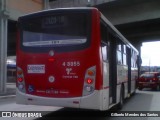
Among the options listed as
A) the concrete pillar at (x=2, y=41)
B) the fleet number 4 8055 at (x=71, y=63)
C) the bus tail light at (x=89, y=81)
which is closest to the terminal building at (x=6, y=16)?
the concrete pillar at (x=2, y=41)

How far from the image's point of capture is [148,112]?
12273mm

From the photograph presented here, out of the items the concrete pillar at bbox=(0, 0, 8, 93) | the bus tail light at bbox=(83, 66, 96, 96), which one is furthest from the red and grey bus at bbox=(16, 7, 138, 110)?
the concrete pillar at bbox=(0, 0, 8, 93)

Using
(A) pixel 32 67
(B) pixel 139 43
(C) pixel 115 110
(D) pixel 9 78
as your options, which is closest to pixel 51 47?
(A) pixel 32 67

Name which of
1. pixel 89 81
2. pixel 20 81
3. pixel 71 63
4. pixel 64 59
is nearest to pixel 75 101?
pixel 89 81

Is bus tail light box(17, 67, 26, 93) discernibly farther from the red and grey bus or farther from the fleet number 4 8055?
the fleet number 4 8055

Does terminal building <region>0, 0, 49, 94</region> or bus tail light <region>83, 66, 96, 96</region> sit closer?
bus tail light <region>83, 66, 96, 96</region>

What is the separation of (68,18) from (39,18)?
95 centimetres

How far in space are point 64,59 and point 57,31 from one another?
83 centimetres

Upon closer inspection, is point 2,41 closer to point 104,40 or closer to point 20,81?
point 20,81

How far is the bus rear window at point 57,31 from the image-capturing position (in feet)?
29.5

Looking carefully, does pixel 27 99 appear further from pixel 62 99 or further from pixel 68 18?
pixel 68 18

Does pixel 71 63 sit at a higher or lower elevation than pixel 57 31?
lower

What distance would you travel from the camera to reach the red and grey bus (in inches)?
344

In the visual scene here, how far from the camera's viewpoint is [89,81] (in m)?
8.67
